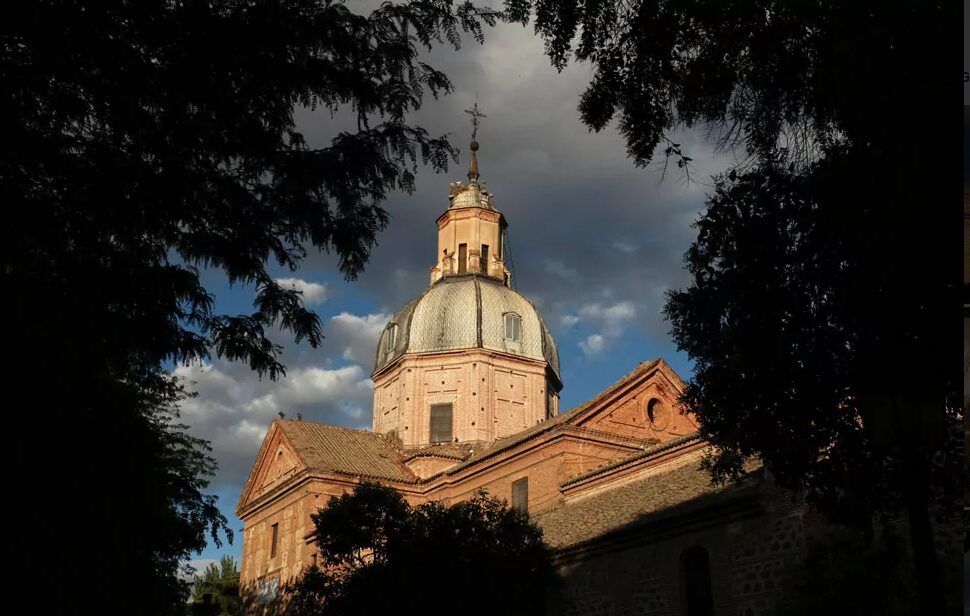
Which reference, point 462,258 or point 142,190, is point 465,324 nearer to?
point 462,258

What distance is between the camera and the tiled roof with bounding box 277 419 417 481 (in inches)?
1357

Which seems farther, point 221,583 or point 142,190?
point 221,583

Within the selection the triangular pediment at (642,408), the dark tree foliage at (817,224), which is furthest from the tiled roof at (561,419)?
the dark tree foliage at (817,224)

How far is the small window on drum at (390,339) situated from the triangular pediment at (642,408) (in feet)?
36.9

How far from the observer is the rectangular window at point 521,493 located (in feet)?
96.6

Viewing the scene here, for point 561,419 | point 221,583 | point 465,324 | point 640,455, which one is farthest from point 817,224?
point 221,583

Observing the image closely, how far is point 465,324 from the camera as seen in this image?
37125 mm

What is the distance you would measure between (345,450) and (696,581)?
1941 cm

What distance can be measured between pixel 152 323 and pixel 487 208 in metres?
34.7

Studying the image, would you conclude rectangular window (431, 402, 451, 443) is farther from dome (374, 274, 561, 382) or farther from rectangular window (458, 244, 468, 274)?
rectangular window (458, 244, 468, 274)

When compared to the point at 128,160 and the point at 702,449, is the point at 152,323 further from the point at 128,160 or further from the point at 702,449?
the point at 702,449

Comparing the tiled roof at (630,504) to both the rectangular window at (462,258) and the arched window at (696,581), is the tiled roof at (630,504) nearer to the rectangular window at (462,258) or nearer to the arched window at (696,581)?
the arched window at (696,581)

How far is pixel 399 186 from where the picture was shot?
8680 millimetres

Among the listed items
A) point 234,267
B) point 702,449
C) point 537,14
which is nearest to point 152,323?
point 234,267
